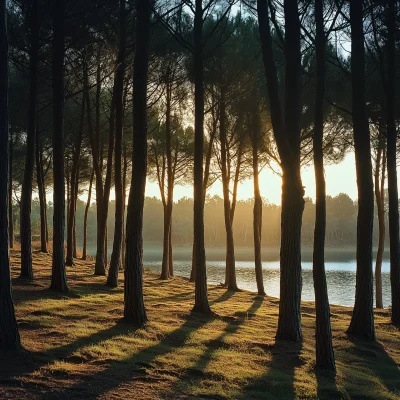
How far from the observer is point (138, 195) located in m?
7.84

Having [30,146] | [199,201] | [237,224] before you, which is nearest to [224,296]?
[199,201]

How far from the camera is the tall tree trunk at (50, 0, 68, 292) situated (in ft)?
31.9

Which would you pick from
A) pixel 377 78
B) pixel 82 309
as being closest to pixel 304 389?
pixel 82 309

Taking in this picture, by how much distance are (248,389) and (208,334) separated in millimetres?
2506

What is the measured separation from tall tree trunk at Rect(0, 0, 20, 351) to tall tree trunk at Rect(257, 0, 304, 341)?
381 centimetres

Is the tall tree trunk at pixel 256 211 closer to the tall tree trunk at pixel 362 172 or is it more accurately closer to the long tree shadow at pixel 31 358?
the tall tree trunk at pixel 362 172

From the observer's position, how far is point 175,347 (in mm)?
6609

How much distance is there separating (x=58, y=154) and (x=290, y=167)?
521 centimetres

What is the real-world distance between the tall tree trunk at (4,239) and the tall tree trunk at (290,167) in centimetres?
381

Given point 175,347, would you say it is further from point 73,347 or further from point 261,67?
point 261,67

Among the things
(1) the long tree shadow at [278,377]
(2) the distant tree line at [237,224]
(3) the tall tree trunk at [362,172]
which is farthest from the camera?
(2) the distant tree line at [237,224]

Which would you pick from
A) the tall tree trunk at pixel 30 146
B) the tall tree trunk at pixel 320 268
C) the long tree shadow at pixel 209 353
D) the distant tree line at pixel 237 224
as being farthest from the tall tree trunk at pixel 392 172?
the distant tree line at pixel 237 224

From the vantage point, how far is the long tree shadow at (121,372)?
4.50m

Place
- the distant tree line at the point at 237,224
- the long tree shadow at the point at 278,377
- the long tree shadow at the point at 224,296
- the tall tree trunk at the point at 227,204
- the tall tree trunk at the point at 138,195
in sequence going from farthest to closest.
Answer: the distant tree line at the point at 237,224
the tall tree trunk at the point at 227,204
the long tree shadow at the point at 224,296
the tall tree trunk at the point at 138,195
the long tree shadow at the point at 278,377
